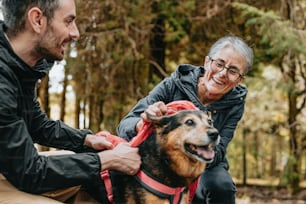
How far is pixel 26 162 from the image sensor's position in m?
2.26

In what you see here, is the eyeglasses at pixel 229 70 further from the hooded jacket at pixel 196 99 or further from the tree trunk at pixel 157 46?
the tree trunk at pixel 157 46

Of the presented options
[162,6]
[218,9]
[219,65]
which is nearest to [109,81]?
[162,6]

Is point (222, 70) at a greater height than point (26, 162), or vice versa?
point (222, 70)

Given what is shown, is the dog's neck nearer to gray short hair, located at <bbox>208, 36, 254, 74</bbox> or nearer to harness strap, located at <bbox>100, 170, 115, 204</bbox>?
harness strap, located at <bbox>100, 170, 115, 204</bbox>

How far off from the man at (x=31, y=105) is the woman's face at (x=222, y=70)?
0.79m

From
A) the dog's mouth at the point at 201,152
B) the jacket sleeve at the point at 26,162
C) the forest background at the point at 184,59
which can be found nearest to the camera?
the jacket sleeve at the point at 26,162

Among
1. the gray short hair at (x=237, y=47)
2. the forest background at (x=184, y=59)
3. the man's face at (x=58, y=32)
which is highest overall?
the man's face at (x=58, y=32)

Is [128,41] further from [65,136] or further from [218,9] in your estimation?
[65,136]

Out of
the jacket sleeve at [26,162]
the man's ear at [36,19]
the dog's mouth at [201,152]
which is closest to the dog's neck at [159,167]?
the dog's mouth at [201,152]

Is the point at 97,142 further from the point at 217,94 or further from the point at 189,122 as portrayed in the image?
the point at 217,94

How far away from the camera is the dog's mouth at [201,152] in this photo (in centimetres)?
236

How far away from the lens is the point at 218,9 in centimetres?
827

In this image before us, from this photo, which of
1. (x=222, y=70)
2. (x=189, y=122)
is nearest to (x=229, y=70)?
(x=222, y=70)

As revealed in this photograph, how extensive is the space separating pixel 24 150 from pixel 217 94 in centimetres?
131
